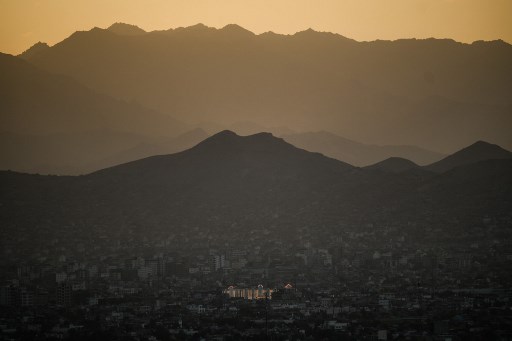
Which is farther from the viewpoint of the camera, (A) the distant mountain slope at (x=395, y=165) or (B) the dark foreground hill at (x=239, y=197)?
(A) the distant mountain slope at (x=395, y=165)

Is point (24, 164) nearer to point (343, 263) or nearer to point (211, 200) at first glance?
point (211, 200)

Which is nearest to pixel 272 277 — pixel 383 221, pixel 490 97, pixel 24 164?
pixel 383 221

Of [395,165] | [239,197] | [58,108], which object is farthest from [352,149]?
[239,197]

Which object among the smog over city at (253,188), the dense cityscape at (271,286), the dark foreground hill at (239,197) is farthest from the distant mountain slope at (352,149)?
the dense cityscape at (271,286)

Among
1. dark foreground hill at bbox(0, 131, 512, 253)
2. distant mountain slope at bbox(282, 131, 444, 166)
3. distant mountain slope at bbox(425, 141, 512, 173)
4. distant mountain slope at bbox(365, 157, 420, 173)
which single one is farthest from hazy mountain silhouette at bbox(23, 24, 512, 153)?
dark foreground hill at bbox(0, 131, 512, 253)

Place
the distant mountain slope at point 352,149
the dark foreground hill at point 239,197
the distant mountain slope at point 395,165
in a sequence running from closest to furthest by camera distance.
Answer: the dark foreground hill at point 239,197 → the distant mountain slope at point 395,165 → the distant mountain slope at point 352,149

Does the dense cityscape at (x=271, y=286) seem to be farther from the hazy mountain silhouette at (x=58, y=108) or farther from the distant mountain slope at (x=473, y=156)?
the hazy mountain silhouette at (x=58, y=108)

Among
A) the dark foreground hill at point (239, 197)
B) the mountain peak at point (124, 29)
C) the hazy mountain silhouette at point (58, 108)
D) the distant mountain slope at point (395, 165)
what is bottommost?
the dark foreground hill at point (239, 197)
